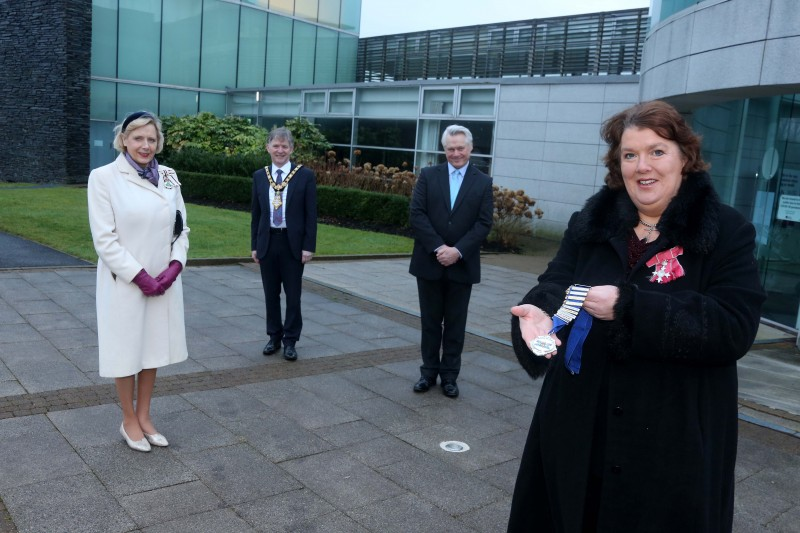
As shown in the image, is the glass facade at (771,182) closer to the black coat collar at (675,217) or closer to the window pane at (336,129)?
the black coat collar at (675,217)

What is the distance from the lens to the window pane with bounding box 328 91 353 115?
23.9 meters

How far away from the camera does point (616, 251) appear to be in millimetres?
2275

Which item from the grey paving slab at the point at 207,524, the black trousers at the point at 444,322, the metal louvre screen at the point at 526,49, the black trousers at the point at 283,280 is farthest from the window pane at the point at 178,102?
the grey paving slab at the point at 207,524

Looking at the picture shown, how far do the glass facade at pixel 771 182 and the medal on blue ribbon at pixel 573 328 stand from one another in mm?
7673

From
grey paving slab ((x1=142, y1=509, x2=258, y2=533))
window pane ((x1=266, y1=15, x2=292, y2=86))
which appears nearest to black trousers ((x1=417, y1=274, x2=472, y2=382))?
grey paving slab ((x1=142, y1=509, x2=258, y2=533))

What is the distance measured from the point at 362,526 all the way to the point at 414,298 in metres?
6.41

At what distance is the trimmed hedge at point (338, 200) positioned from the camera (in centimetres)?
1745

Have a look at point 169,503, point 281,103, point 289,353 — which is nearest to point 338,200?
point 281,103

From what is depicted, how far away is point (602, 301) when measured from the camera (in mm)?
2092

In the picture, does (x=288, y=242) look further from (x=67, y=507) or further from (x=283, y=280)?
(x=67, y=507)

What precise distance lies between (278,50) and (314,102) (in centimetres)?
730

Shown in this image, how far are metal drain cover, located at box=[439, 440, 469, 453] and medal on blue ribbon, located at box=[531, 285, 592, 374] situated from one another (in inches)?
97.9

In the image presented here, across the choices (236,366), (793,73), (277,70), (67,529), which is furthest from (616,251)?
(277,70)

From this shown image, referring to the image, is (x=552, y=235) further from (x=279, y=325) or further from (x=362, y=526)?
(x=362, y=526)
